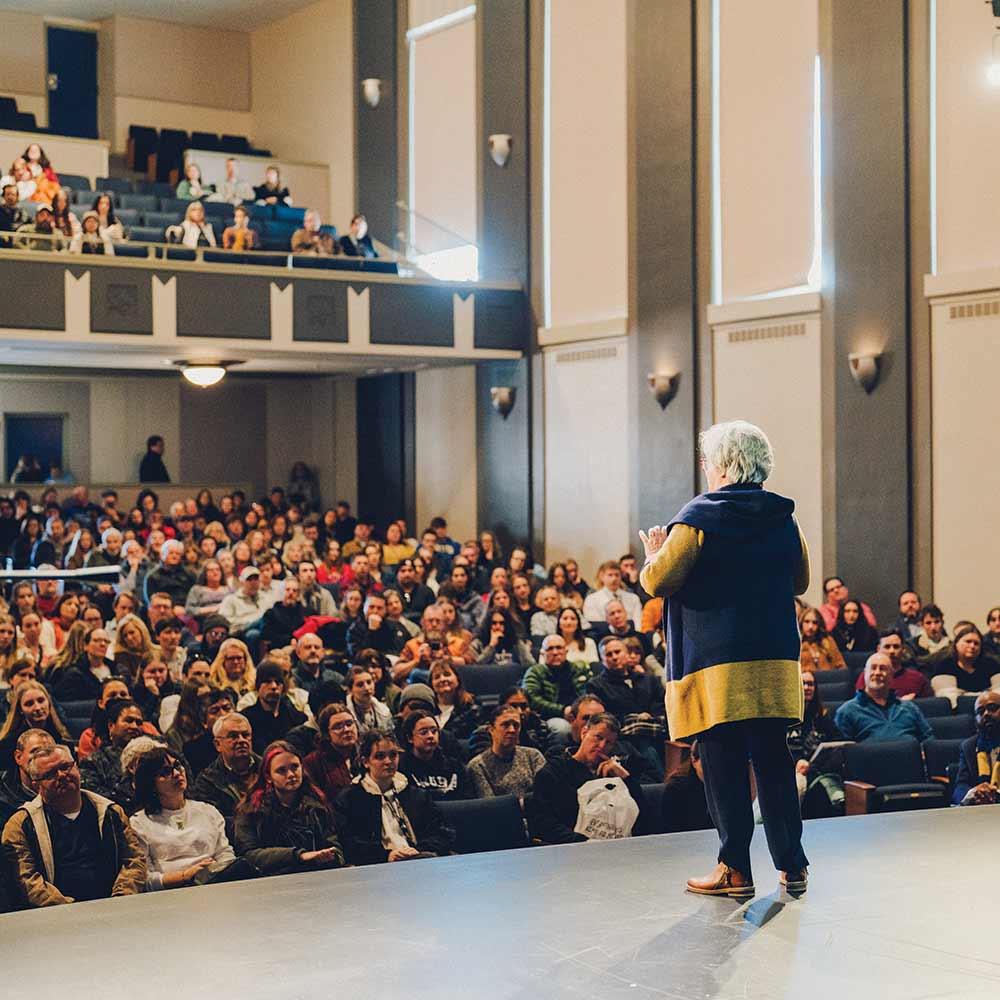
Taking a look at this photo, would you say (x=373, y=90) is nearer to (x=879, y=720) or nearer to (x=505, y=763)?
(x=879, y=720)

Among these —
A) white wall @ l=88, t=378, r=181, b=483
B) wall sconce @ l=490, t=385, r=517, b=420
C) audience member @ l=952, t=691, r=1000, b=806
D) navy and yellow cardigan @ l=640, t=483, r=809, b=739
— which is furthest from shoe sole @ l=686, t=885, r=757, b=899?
white wall @ l=88, t=378, r=181, b=483

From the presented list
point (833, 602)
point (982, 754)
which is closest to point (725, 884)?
point (982, 754)

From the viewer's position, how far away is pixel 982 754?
19.1ft

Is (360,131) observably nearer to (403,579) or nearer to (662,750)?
(403,579)

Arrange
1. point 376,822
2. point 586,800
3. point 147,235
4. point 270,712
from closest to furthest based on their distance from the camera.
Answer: point 376,822
point 586,800
point 270,712
point 147,235

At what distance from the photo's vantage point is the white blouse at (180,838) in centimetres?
461

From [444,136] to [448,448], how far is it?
10.2 ft

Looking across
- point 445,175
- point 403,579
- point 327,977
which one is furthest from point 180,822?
point 445,175

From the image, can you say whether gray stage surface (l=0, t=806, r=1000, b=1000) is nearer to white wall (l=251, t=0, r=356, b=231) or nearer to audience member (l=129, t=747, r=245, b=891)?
audience member (l=129, t=747, r=245, b=891)

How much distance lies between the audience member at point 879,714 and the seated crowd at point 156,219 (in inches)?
298

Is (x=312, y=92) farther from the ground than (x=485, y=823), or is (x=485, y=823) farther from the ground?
(x=312, y=92)

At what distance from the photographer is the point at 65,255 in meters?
11.6

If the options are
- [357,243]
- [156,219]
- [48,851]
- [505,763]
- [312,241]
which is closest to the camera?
[48,851]

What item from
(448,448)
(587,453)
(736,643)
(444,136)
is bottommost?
(736,643)
